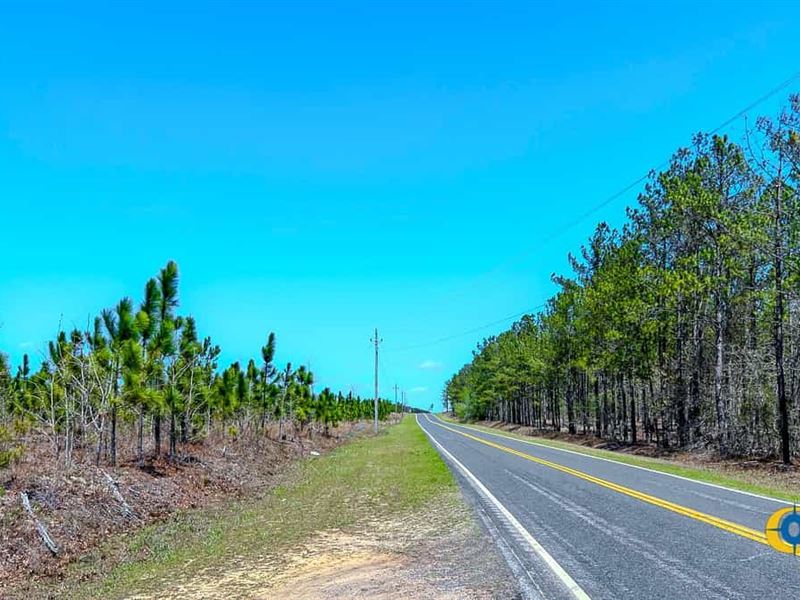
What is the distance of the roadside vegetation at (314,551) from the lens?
6789 mm

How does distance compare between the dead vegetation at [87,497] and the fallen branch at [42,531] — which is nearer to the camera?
the dead vegetation at [87,497]

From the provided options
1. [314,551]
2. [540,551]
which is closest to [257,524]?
[314,551]

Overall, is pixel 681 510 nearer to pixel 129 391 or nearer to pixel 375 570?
pixel 375 570

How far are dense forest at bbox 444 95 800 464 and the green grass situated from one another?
1252 centimetres

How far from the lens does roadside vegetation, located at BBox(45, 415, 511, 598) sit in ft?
22.3

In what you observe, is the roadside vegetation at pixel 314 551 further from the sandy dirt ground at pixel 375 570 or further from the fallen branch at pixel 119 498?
the fallen branch at pixel 119 498

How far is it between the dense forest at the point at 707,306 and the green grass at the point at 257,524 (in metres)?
12.5

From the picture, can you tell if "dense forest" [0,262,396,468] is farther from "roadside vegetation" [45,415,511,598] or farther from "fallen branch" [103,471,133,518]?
"roadside vegetation" [45,415,511,598]

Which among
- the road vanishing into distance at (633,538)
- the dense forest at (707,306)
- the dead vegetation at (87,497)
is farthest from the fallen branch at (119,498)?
the dense forest at (707,306)

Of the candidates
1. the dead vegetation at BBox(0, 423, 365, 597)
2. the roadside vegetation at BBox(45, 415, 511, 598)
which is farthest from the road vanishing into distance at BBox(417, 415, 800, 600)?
the dead vegetation at BBox(0, 423, 365, 597)

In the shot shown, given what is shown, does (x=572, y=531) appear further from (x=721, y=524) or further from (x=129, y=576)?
(x=129, y=576)

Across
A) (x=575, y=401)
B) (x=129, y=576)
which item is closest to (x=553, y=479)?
(x=129, y=576)

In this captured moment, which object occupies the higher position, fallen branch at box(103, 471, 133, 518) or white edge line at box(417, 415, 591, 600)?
white edge line at box(417, 415, 591, 600)

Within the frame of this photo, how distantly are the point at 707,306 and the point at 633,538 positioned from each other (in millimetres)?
22959
